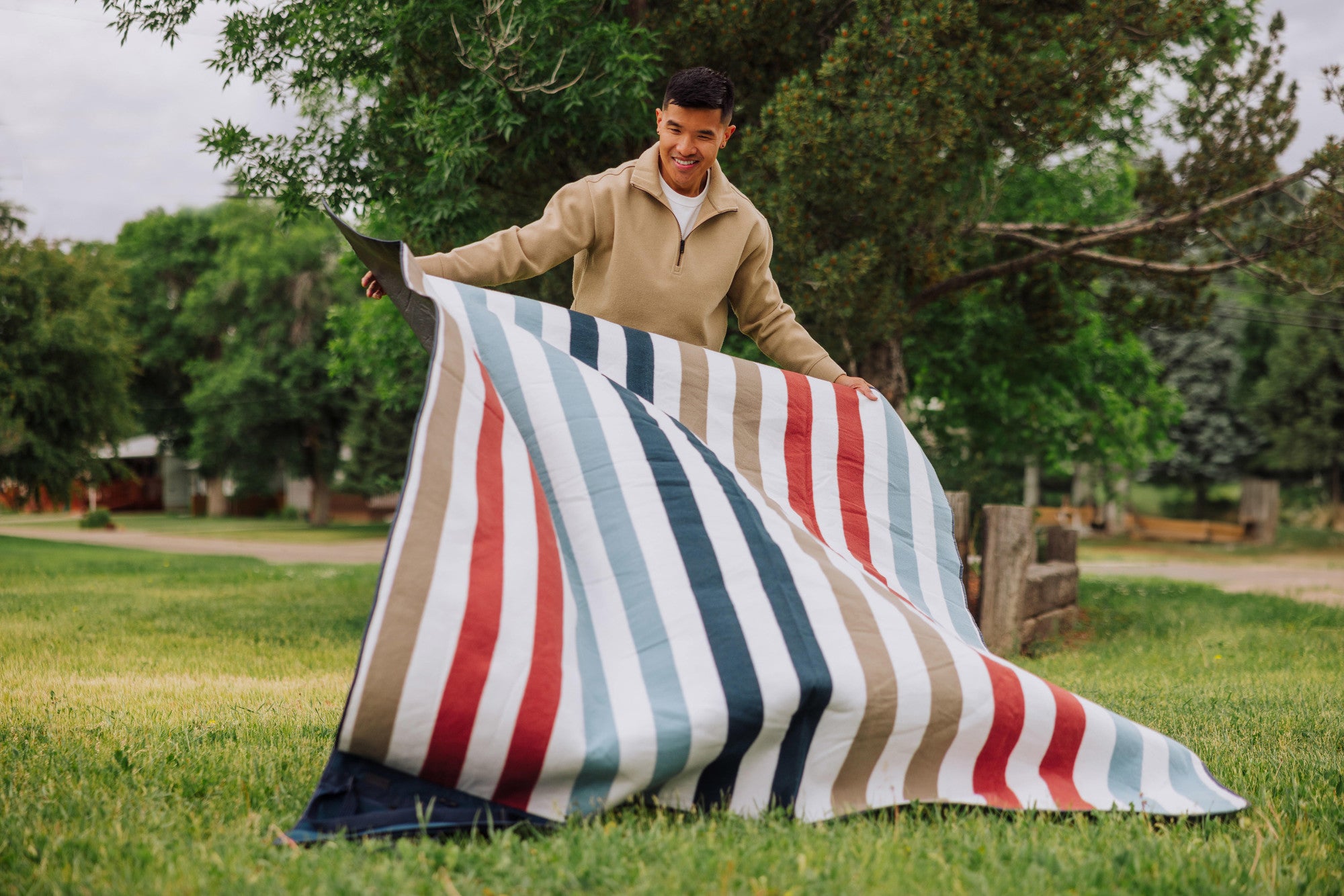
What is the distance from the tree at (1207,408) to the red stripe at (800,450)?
36176mm

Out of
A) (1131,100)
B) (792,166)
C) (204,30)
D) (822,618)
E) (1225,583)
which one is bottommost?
(1225,583)

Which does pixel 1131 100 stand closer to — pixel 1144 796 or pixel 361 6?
pixel 361 6

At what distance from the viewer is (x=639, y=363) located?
13.0 feet

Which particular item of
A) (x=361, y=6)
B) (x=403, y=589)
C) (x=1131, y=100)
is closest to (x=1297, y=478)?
(x=1131, y=100)

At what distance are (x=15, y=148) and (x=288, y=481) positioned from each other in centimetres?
3696

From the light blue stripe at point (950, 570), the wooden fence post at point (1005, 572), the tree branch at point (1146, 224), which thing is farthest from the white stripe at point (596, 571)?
the tree branch at point (1146, 224)

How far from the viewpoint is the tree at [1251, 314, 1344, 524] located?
31.4m

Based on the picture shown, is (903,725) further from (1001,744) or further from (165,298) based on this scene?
(165,298)

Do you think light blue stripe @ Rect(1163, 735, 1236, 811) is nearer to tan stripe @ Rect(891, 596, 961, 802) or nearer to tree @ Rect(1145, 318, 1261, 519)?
tan stripe @ Rect(891, 596, 961, 802)

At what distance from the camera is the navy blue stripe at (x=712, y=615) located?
2.88 metres

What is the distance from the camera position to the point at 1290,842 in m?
3.02

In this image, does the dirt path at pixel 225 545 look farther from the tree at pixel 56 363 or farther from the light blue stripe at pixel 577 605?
the light blue stripe at pixel 577 605

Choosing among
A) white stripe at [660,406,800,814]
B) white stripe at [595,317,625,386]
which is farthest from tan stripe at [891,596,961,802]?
white stripe at [595,317,625,386]

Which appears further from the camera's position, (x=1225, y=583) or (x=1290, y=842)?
(x=1225, y=583)
